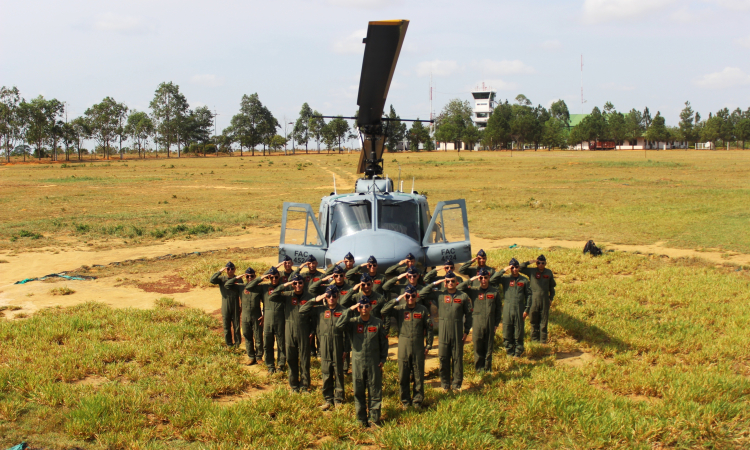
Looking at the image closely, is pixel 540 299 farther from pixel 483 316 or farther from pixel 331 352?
pixel 331 352

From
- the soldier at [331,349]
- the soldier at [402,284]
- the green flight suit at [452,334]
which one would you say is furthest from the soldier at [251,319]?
the green flight suit at [452,334]

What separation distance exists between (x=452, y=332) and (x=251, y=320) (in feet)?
9.16

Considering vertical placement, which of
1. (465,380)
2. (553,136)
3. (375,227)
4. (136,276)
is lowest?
(465,380)

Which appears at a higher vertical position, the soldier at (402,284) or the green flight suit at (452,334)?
the soldier at (402,284)

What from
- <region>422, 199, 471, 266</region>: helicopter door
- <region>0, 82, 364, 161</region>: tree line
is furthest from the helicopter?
<region>0, 82, 364, 161</region>: tree line

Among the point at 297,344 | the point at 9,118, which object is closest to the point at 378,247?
the point at 297,344

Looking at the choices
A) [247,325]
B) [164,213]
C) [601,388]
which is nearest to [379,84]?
[247,325]

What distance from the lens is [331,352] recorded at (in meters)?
5.94

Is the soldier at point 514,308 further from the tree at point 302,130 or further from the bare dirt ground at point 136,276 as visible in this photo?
the tree at point 302,130

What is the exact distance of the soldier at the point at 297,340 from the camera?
627cm

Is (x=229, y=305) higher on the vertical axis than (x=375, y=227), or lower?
lower

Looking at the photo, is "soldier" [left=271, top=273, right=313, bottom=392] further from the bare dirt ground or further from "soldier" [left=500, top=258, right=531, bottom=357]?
the bare dirt ground

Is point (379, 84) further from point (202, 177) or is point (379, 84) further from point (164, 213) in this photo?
point (202, 177)

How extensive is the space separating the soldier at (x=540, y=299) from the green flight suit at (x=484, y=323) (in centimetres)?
112
